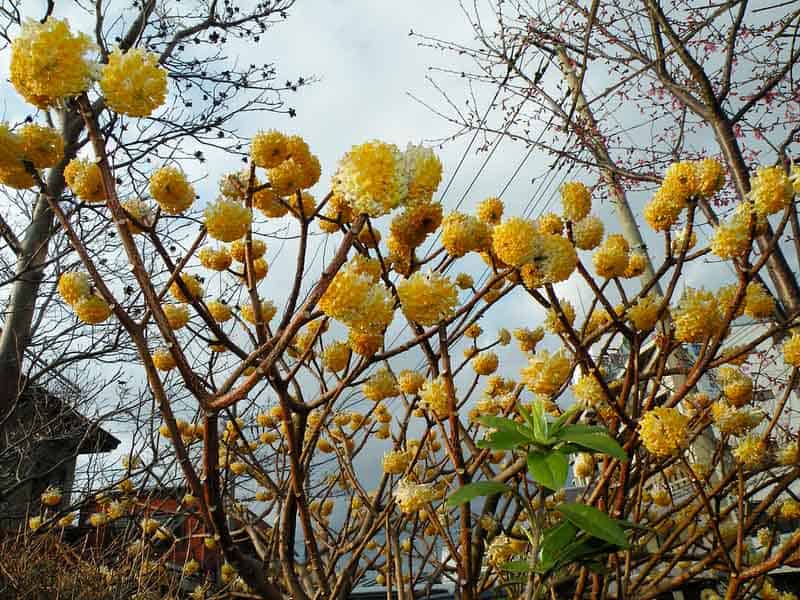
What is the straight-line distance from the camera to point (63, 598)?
3.29 meters

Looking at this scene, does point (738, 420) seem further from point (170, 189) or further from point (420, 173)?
point (170, 189)

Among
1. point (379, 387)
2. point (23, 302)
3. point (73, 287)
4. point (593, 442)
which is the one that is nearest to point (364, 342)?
point (593, 442)

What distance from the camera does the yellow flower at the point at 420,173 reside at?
86 centimetres

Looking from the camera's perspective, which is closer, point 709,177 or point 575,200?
point 709,177

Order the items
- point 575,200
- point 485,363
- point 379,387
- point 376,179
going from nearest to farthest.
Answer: point 376,179
point 575,200
point 379,387
point 485,363

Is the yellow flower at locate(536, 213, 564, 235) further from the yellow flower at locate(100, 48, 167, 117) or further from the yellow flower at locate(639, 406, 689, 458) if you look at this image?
the yellow flower at locate(100, 48, 167, 117)

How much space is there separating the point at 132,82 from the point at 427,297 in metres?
0.65

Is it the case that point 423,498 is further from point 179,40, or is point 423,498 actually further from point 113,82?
point 179,40

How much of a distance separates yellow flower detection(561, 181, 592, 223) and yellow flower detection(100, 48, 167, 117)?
1077mm

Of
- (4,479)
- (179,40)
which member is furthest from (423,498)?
(179,40)

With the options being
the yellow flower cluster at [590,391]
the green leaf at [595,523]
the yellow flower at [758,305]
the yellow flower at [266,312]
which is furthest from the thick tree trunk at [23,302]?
the yellow flower at [758,305]

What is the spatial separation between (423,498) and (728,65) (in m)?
2.85

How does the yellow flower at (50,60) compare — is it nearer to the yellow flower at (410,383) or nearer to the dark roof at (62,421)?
the yellow flower at (410,383)

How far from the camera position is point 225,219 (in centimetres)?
114
